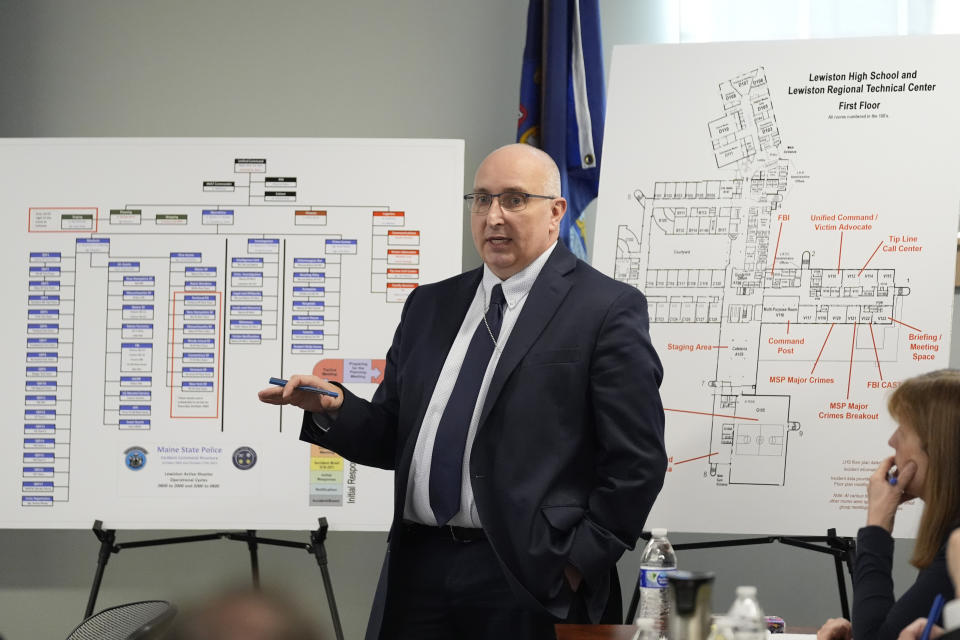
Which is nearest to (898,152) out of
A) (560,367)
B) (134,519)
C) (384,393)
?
(560,367)

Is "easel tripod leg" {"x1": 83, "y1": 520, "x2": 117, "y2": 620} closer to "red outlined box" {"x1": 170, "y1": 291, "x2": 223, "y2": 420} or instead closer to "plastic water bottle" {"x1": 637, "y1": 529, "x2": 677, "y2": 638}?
"red outlined box" {"x1": 170, "y1": 291, "x2": 223, "y2": 420}

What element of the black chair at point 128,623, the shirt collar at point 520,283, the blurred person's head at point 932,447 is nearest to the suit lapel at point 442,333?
the shirt collar at point 520,283

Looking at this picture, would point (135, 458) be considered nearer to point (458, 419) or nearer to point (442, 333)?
point (442, 333)

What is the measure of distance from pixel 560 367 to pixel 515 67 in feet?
6.96

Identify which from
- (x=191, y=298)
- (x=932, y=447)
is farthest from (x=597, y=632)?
(x=191, y=298)

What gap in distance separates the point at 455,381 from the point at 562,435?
306 millimetres

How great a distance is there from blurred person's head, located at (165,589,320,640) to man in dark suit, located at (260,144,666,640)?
152cm

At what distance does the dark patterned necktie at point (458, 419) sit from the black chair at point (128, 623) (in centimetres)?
126

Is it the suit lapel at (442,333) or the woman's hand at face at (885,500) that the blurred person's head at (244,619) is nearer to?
the woman's hand at face at (885,500)

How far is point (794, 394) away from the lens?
2.92 metres

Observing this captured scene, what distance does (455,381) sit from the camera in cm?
231

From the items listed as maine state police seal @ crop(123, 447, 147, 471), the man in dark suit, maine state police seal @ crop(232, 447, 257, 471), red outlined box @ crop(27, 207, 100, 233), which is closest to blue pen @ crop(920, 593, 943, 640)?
the man in dark suit

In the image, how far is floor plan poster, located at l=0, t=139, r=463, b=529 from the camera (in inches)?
132

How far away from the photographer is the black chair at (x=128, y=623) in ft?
2.37
